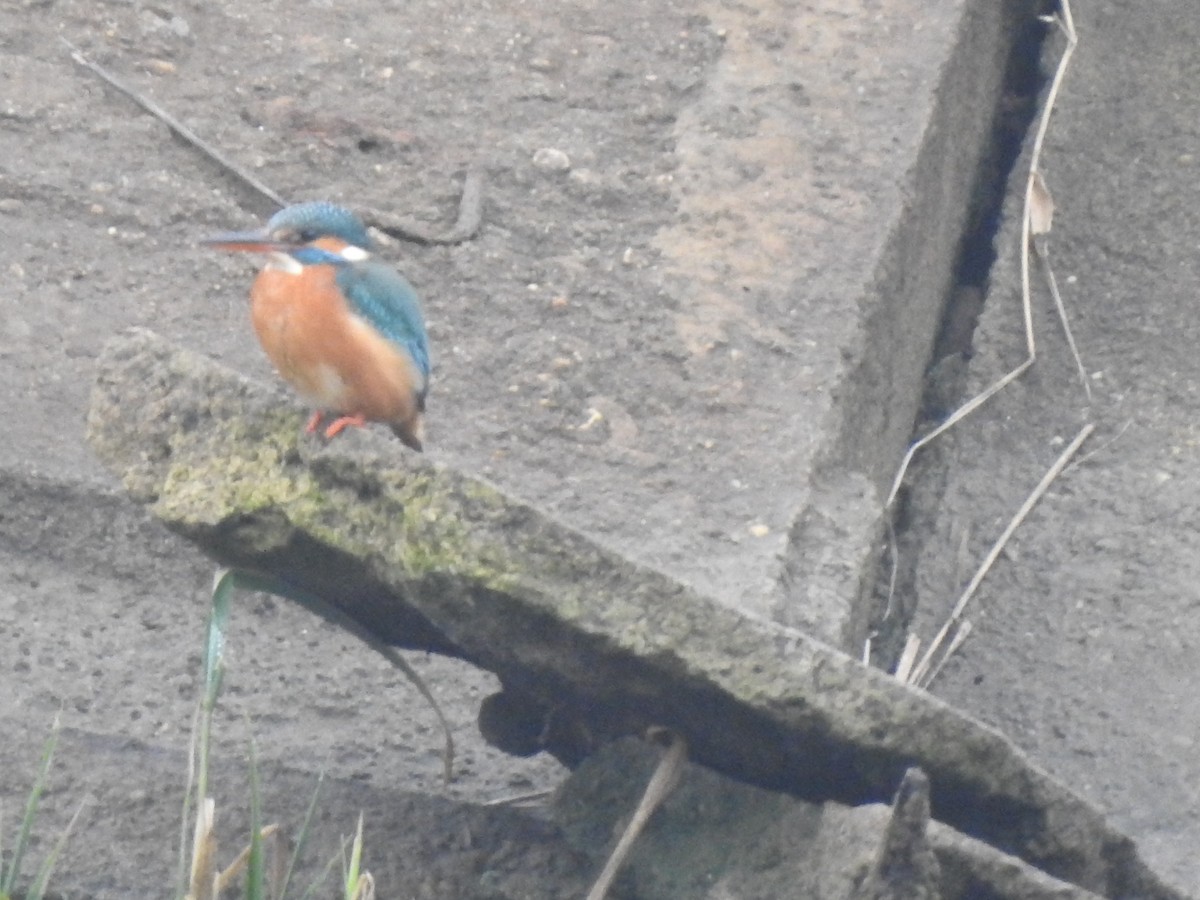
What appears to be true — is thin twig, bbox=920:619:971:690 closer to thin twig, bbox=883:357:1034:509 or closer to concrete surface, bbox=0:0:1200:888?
concrete surface, bbox=0:0:1200:888

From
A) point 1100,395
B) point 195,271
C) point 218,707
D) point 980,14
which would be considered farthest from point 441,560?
point 980,14

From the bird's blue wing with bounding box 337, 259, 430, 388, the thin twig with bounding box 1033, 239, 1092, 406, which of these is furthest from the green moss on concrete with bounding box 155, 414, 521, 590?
the thin twig with bounding box 1033, 239, 1092, 406

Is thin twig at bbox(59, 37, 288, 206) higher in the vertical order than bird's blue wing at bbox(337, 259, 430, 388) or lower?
lower

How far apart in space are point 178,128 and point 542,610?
2.10m

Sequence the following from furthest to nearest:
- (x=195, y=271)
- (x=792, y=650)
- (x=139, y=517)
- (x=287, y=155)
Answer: (x=287, y=155) < (x=195, y=271) < (x=139, y=517) < (x=792, y=650)

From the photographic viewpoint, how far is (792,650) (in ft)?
7.22

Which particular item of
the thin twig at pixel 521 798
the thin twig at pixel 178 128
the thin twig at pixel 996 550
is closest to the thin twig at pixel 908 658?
the thin twig at pixel 996 550

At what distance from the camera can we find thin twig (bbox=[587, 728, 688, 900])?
240cm

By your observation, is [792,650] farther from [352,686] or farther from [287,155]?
[287,155]

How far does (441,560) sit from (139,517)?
1.24m

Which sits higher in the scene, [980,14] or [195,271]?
[980,14]

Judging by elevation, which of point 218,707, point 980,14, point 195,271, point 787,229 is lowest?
point 218,707

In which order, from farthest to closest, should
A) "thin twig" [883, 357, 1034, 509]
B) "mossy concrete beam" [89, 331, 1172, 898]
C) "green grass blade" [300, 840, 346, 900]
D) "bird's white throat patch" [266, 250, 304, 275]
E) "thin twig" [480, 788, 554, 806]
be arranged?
"thin twig" [883, 357, 1034, 509], "bird's white throat patch" [266, 250, 304, 275], "thin twig" [480, 788, 554, 806], "green grass blade" [300, 840, 346, 900], "mossy concrete beam" [89, 331, 1172, 898]

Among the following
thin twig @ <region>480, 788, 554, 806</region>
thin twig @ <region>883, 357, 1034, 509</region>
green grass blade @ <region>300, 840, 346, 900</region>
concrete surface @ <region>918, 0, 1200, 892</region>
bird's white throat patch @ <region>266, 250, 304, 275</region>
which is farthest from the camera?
thin twig @ <region>883, 357, 1034, 509</region>
